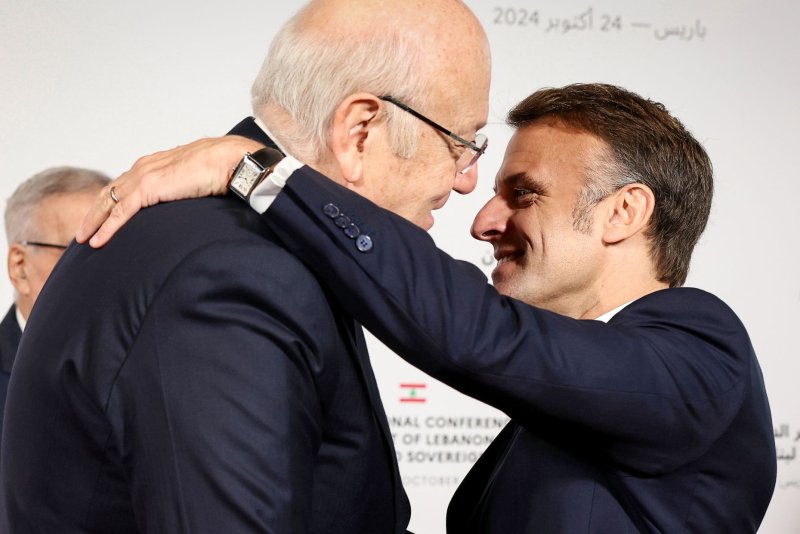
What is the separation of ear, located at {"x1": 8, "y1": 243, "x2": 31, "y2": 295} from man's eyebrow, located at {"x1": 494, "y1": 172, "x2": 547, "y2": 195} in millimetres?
1735

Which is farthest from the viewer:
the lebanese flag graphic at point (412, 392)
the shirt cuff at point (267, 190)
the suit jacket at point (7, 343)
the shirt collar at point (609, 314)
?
the lebanese flag graphic at point (412, 392)

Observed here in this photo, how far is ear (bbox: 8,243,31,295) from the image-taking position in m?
3.15

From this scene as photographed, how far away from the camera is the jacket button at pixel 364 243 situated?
129cm

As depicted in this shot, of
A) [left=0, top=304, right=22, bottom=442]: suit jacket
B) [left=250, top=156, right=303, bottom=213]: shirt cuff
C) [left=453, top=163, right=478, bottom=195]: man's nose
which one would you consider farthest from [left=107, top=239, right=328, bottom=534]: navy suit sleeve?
[left=0, top=304, right=22, bottom=442]: suit jacket

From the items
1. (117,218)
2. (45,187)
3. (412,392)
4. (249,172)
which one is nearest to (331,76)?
(249,172)

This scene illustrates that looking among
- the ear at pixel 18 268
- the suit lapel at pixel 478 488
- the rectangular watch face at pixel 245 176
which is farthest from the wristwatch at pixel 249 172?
the ear at pixel 18 268

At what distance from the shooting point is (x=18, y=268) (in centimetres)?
320

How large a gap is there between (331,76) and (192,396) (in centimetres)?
49

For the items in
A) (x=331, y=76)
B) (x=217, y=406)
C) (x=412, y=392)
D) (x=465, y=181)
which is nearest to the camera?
(x=217, y=406)

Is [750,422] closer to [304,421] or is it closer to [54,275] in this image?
[304,421]

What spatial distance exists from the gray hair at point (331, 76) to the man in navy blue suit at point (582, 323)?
13 centimetres

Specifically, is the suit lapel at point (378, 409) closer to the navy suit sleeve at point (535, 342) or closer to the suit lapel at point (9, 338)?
the navy suit sleeve at point (535, 342)

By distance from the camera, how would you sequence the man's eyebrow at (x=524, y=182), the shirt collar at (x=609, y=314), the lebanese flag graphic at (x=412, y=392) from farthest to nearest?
the lebanese flag graphic at (x=412, y=392), the man's eyebrow at (x=524, y=182), the shirt collar at (x=609, y=314)

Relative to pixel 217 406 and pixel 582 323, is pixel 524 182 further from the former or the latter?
pixel 217 406
